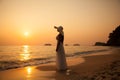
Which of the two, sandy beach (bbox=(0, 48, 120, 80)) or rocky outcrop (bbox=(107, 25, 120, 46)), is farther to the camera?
rocky outcrop (bbox=(107, 25, 120, 46))

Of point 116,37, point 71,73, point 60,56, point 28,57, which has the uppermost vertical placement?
point 116,37

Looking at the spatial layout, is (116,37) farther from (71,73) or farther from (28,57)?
(71,73)

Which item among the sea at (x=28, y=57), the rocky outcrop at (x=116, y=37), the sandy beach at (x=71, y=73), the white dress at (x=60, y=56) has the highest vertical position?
the rocky outcrop at (x=116, y=37)

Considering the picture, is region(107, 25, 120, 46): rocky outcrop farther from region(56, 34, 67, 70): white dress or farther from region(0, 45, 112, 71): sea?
region(56, 34, 67, 70): white dress

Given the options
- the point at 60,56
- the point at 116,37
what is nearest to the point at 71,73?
the point at 60,56

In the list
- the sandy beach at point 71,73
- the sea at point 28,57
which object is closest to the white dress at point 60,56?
the sandy beach at point 71,73

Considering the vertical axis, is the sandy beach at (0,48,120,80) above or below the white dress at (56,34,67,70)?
below

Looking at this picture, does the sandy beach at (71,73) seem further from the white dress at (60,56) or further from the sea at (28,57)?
the sea at (28,57)

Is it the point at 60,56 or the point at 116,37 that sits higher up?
the point at 116,37

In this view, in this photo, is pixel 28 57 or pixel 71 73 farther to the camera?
pixel 28 57

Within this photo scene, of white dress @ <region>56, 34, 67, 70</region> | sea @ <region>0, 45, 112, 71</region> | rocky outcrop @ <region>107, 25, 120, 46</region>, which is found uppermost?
rocky outcrop @ <region>107, 25, 120, 46</region>

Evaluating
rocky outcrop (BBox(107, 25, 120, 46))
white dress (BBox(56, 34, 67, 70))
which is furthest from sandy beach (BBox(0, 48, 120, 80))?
rocky outcrop (BBox(107, 25, 120, 46))

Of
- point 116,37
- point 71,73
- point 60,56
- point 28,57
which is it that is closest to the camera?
point 71,73

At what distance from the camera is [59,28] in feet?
33.0
